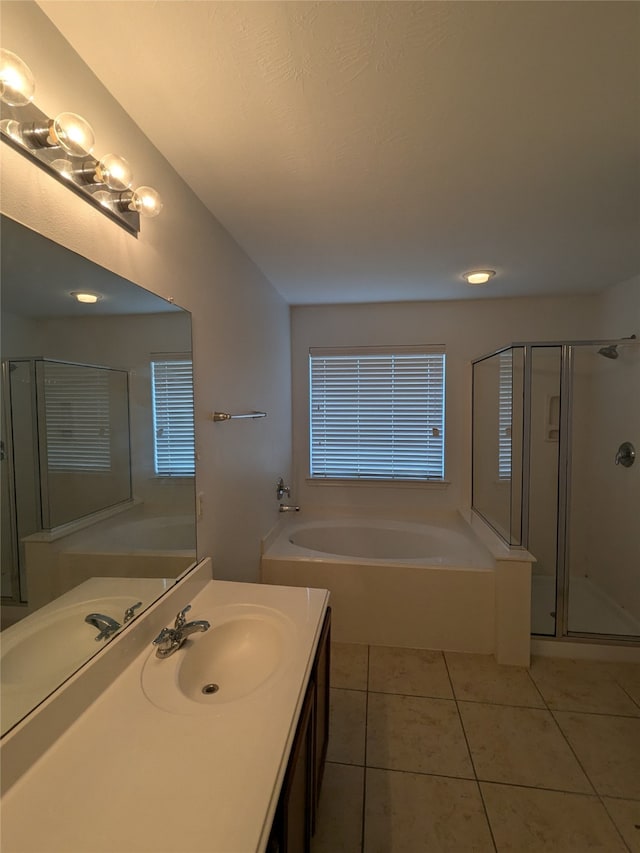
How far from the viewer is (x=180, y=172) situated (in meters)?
1.41

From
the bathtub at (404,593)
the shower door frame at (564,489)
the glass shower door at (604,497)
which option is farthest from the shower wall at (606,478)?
the bathtub at (404,593)

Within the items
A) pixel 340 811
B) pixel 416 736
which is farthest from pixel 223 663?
pixel 416 736

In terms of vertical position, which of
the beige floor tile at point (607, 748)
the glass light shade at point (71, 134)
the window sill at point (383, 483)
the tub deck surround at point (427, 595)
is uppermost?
the glass light shade at point (71, 134)

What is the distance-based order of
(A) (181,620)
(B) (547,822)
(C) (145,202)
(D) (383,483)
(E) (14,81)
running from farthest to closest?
1. (D) (383,483)
2. (B) (547,822)
3. (A) (181,620)
4. (C) (145,202)
5. (E) (14,81)

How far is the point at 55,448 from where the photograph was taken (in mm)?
907

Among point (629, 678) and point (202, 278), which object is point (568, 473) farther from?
point (202, 278)

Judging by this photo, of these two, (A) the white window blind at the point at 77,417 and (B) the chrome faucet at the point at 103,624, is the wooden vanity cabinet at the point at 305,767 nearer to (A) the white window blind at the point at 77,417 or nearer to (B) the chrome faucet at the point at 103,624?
(B) the chrome faucet at the point at 103,624

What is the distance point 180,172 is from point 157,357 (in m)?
0.72

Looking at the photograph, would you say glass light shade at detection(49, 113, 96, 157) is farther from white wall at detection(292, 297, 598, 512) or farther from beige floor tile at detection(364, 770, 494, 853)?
white wall at detection(292, 297, 598, 512)

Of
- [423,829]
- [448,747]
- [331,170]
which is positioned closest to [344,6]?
[331,170]

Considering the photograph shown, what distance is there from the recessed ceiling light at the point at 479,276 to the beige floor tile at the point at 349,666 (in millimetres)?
2530

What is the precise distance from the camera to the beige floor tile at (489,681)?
1.96 m

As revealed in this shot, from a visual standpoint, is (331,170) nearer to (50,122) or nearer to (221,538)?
(50,122)

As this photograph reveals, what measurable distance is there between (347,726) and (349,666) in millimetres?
426
